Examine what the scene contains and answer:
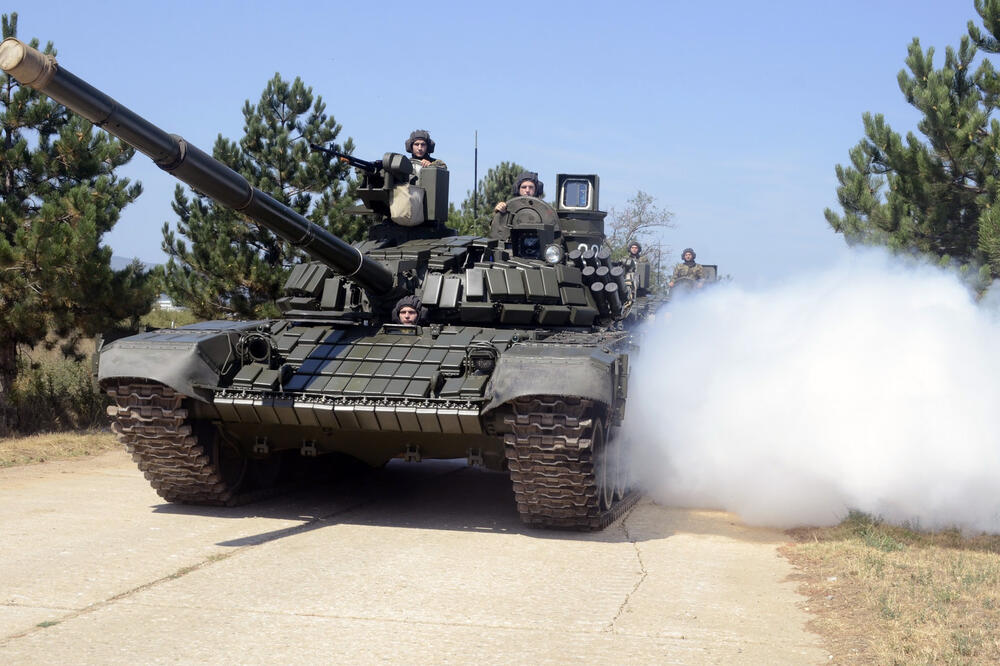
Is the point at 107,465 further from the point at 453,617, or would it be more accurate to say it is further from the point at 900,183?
the point at 900,183

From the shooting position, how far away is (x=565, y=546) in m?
9.38

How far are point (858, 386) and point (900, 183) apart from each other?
754 centimetres

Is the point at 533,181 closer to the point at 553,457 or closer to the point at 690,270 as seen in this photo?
the point at 553,457

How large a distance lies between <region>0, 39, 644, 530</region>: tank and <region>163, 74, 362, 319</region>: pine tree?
645 centimetres

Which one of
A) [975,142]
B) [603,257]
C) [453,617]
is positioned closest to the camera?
[453,617]

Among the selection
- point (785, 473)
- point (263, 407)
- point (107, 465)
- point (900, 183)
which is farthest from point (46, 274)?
point (900, 183)

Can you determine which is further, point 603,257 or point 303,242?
point 603,257

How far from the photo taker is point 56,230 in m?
14.7

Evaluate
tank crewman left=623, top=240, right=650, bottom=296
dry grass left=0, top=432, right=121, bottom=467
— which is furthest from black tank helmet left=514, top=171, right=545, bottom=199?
dry grass left=0, top=432, right=121, bottom=467

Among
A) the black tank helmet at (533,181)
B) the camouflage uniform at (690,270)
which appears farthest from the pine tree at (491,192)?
the black tank helmet at (533,181)

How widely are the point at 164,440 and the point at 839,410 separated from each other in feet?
20.6

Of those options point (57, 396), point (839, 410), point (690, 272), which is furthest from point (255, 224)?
point (839, 410)

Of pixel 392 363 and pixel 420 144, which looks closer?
pixel 392 363

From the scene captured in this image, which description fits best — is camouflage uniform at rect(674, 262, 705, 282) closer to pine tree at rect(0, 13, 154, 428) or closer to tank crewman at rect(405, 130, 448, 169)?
tank crewman at rect(405, 130, 448, 169)
